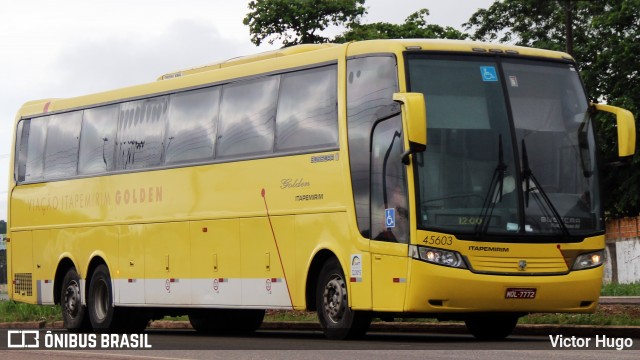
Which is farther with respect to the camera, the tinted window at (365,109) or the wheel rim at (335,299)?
the wheel rim at (335,299)

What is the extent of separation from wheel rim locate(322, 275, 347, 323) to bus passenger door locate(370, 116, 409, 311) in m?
0.73

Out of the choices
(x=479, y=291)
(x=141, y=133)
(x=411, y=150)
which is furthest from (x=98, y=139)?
(x=479, y=291)

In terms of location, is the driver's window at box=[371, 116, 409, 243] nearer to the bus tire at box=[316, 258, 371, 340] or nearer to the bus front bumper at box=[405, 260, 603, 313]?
the bus front bumper at box=[405, 260, 603, 313]

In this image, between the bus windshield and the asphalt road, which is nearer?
the asphalt road

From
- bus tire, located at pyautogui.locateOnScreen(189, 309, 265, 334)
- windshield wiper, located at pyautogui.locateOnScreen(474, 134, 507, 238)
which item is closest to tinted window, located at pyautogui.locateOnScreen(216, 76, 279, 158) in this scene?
bus tire, located at pyautogui.locateOnScreen(189, 309, 265, 334)

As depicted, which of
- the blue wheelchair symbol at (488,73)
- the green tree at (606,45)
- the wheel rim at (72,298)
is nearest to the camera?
the blue wheelchair symbol at (488,73)

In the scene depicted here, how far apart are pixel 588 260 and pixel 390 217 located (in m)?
2.52

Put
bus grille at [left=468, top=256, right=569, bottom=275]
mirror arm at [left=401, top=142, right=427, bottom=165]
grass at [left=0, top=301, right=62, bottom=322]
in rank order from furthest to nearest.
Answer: grass at [left=0, top=301, right=62, bottom=322] → bus grille at [left=468, top=256, right=569, bottom=275] → mirror arm at [left=401, top=142, right=427, bottom=165]

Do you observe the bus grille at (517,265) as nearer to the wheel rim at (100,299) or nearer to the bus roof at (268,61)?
the bus roof at (268,61)

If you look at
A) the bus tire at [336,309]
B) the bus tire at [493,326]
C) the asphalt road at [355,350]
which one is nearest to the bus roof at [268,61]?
the bus tire at [336,309]

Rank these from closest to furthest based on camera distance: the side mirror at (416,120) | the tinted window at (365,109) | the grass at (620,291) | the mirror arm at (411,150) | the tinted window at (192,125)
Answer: the side mirror at (416,120), the mirror arm at (411,150), the tinted window at (365,109), the tinted window at (192,125), the grass at (620,291)

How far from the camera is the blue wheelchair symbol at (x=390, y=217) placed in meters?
17.8

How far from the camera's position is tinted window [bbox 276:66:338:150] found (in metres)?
19.1

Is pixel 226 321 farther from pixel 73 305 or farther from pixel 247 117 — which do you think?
pixel 247 117
